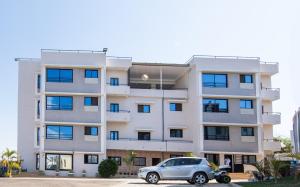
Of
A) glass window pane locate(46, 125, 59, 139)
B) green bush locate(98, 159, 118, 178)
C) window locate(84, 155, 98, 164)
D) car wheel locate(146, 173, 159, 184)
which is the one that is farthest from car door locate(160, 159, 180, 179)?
glass window pane locate(46, 125, 59, 139)

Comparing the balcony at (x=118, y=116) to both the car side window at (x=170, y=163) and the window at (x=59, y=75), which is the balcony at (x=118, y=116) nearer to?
the window at (x=59, y=75)

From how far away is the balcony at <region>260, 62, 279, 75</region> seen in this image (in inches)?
2135

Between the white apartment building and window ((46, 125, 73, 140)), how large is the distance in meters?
0.09

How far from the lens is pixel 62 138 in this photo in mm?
50031

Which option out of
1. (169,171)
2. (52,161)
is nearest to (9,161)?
(52,161)

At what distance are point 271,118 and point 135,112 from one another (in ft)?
44.2

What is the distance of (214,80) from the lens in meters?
52.2

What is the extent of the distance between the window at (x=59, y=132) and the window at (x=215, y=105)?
13.1 meters

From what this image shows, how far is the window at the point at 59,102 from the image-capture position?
50.2 metres

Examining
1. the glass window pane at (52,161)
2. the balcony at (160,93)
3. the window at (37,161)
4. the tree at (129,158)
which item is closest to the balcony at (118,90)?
the balcony at (160,93)

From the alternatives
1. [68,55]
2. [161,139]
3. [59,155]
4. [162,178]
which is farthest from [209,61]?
[162,178]

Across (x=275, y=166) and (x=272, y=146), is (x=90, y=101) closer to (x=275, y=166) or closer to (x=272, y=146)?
(x=272, y=146)

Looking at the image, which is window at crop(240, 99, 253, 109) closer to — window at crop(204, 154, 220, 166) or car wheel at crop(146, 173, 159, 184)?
window at crop(204, 154, 220, 166)

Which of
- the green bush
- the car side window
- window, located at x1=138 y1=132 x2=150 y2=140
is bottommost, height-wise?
the green bush
